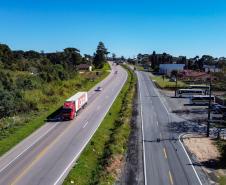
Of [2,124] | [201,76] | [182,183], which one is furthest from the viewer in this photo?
[201,76]

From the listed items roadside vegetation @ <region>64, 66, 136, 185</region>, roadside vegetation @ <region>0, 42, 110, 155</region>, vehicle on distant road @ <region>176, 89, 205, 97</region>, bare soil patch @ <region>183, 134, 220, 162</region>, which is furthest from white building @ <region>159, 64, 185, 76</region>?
bare soil patch @ <region>183, 134, 220, 162</region>

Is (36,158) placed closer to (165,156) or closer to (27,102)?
(165,156)

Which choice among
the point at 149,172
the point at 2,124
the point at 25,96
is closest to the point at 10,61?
the point at 25,96

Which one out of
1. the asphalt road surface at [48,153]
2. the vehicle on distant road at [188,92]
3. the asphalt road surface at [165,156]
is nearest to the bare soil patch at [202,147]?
the asphalt road surface at [165,156]

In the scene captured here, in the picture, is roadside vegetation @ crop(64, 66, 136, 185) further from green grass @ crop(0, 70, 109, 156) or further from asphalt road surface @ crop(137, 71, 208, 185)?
green grass @ crop(0, 70, 109, 156)

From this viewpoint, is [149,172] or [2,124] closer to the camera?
[149,172]

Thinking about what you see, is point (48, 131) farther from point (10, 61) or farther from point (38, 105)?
point (10, 61)

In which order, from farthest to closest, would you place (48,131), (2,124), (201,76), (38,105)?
(201,76), (38,105), (2,124), (48,131)
